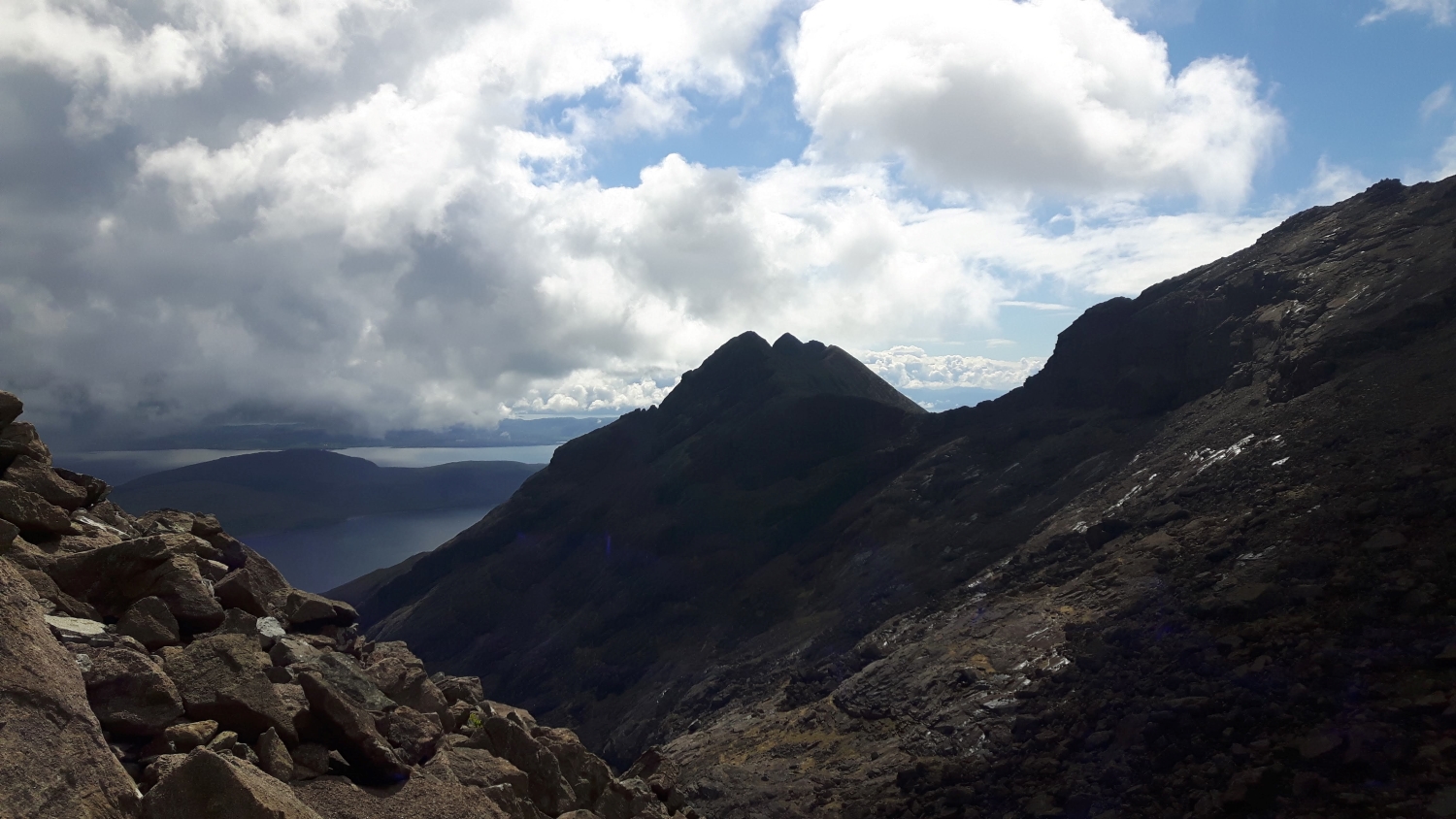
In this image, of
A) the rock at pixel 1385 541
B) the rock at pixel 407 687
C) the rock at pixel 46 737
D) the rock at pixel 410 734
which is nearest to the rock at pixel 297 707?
the rock at pixel 410 734

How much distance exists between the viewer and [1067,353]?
66.6 metres

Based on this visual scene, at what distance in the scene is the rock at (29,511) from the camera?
33.1 ft

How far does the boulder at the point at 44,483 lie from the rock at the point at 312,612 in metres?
3.67

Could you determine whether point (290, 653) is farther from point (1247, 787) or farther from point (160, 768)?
point (1247, 787)

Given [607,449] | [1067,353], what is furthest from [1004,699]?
[607,449]

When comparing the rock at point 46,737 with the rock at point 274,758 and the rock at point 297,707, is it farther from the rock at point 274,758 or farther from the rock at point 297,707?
the rock at point 297,707

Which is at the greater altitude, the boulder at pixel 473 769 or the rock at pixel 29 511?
the rock at pixel 29 511

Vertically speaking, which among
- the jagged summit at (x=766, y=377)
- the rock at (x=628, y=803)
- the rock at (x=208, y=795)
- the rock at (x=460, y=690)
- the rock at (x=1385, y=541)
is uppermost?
the jagged summit at (x=766, y=377)

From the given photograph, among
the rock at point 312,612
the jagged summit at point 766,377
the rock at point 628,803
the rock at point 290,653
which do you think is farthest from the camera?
the jagged summit at point 766,377

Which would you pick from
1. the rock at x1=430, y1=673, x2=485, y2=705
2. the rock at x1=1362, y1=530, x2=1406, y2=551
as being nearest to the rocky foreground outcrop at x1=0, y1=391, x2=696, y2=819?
the rock at x1=430, y1=673, x2=485, y2=705

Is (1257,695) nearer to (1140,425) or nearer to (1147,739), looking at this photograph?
(1147,739)

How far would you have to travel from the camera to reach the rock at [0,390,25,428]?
11102mm

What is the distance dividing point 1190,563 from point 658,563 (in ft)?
177

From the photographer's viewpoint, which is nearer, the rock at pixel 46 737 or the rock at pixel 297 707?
the rock at pixel 46 737
